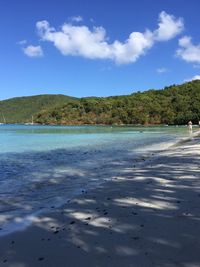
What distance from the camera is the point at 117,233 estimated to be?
19.1ft

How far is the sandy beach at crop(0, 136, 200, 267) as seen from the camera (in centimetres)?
486

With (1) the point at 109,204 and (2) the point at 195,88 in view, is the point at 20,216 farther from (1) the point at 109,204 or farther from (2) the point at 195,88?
(2) the point at 195,88

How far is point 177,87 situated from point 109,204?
173 m

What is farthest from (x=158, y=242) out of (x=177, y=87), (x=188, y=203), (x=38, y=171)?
(x=177, y=87)

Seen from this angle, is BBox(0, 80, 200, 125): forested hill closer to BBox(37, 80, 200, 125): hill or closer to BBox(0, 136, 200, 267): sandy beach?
BBox(37, 80, 200, 125): hill

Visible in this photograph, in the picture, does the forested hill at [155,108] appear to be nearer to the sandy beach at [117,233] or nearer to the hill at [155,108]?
the hill at [155,108]

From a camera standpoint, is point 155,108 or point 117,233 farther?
point 155,108

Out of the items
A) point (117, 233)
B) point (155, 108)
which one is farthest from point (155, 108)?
point (117, 233)

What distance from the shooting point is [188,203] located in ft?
24.1

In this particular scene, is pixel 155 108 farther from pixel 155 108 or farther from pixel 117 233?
pixel 117 233

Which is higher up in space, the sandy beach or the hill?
the hill

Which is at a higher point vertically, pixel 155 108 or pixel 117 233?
pixel 155 108

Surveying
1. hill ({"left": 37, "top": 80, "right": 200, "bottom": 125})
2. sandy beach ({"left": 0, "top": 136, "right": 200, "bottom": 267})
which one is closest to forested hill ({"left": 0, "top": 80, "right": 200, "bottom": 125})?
hill ({"left": 37, "top": 80, "right": 200, "bottom": 125})

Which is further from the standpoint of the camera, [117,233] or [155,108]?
[155,108]
